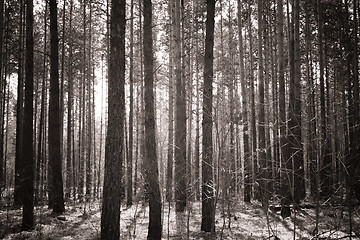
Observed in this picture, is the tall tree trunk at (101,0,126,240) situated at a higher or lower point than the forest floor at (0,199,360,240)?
higher

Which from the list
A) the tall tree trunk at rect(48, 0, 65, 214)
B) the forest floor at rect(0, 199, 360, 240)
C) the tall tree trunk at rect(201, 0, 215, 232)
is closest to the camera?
the forest floor at rect(0, 199, 360, 240)

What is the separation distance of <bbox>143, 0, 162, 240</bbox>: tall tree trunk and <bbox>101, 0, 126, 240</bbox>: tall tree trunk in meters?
0.91

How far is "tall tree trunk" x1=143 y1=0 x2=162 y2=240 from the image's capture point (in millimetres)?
6395

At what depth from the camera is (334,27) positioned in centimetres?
1493

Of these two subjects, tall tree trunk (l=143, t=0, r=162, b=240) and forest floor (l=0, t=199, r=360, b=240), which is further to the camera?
forest floor (l=0, t=199, r=360, b=240)

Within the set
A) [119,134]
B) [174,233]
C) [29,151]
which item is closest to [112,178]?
[119,134]

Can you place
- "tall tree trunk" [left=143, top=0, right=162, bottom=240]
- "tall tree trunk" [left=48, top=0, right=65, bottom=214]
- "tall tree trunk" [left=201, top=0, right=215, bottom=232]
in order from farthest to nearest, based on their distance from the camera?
"tall tree trunk" [left=48, top=0, right=65, bottom=214]
"tall tree trunk" [left=201, top=0, right=215, bottom=232]
"tall tree trunk" [left=143, top=0, right=162, bottom=240]

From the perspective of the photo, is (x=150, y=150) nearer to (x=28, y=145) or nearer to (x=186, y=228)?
(x=186, y=228)

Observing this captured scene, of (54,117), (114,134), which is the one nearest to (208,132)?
(114,134)

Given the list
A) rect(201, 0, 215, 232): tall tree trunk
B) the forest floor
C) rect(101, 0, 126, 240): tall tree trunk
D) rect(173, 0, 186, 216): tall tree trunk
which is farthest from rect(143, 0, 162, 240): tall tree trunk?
rect(173, 0, 186, 216): tall tree trunk

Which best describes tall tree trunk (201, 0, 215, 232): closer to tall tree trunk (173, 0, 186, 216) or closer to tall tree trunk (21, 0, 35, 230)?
tall tree trunk (173, 0, 186, 216)

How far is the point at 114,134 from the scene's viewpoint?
5.70 meters

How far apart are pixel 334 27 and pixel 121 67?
13389 mm

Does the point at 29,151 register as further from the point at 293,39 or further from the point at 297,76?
the point at 293,39
